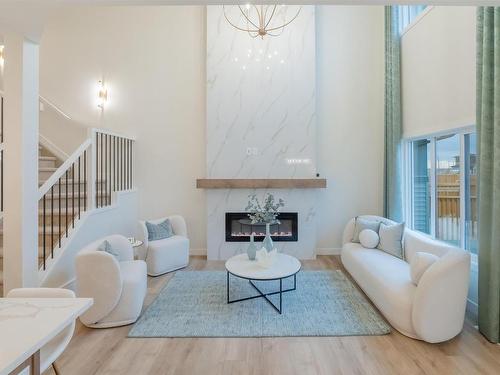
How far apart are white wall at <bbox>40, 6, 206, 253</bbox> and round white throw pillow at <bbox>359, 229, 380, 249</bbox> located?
8.89 ft

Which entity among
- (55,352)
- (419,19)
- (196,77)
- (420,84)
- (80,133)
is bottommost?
(55,352)

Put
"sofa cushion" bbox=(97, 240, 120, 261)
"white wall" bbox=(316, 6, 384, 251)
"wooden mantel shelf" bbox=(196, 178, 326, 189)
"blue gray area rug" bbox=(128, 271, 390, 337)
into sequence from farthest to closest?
1. "white wall" bbox=(316, 6, 384, 251)
2. "wooden mantel shelf" bbox=(196, 178, 326, 189)
3. "sofa cushion" bbox=(97, 240, 120, 261)
4. "blue gray area rug" bbox=(128, 271, 390, 337)

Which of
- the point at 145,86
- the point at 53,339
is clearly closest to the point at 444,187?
the point at 53,339

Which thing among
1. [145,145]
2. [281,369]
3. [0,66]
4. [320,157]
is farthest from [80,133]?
[281,369]

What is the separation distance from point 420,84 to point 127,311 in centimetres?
460

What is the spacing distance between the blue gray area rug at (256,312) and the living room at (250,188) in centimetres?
3

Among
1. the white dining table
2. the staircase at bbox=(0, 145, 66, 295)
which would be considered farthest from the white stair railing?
the white dining table

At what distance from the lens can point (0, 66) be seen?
5.25 meters

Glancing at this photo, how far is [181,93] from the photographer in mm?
5254

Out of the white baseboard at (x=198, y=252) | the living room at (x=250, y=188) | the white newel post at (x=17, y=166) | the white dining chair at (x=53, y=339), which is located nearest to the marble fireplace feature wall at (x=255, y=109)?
the living room at (x=250, y=188)

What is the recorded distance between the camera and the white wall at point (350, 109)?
5.23m

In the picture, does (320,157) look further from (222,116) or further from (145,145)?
(145,145)

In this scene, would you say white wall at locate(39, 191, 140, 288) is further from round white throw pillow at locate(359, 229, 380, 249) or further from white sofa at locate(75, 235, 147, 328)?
round white throw pillow at locate(359, 229, 380, 249)

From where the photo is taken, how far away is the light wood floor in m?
2.21
